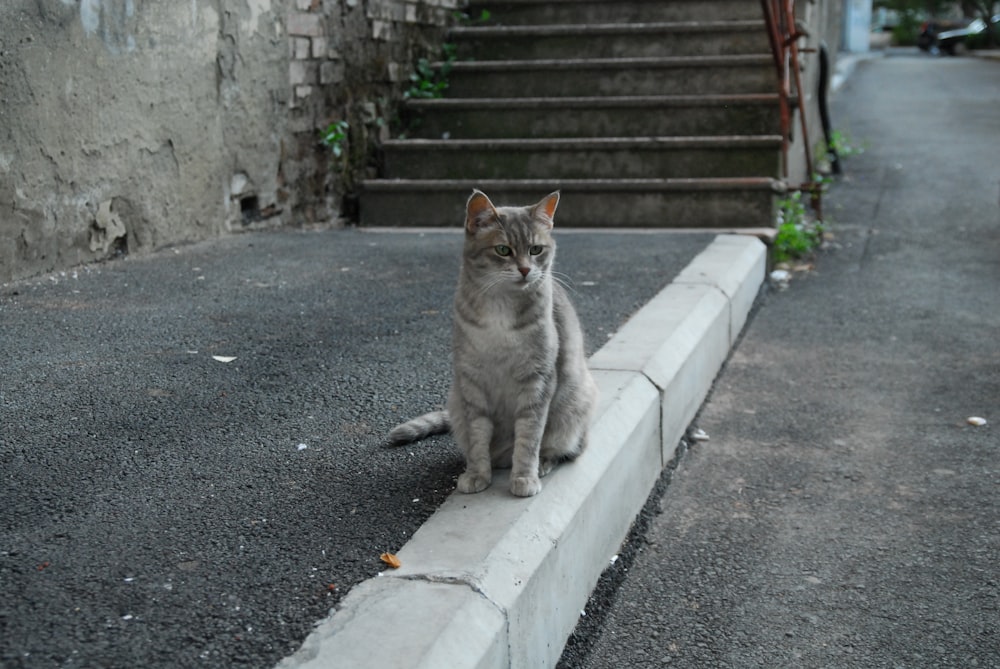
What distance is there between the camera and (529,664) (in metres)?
2.36

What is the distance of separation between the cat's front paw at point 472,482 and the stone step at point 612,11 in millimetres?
7257

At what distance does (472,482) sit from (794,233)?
539cm

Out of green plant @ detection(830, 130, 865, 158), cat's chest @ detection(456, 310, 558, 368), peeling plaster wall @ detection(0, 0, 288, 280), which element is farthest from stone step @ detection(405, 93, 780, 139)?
cat's chest @ detection(456, 310, 558, 368)

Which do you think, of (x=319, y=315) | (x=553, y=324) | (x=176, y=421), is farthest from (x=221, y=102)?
(x=553, y=324)

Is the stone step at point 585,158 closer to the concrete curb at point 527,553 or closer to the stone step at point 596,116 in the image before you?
the stone step at point 596,116

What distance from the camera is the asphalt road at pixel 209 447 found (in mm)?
2109

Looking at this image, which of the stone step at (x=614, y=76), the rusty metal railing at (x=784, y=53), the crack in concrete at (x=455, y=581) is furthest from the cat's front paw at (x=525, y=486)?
the stone step at (x=614, y=76)

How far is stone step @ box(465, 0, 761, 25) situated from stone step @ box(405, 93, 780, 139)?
46.0 inches

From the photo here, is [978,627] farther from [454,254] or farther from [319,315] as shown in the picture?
[454,254]

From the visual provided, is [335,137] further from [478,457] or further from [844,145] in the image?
[844,145]

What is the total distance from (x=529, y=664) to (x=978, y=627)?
3.97 ft

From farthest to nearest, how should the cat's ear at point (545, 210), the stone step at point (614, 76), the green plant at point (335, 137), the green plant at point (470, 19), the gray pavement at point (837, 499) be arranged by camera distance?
the green plant at point (470, 19) < the stone step at point (614, 76) < the green plant at point (335, 137) < the cat's ear at point (545, 210) < the gray pavement at point (837, 499)

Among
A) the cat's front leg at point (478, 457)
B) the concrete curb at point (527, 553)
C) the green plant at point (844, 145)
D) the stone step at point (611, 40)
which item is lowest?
the concrete curb at point (527, 553)

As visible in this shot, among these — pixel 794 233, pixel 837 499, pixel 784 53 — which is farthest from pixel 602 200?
pixel 837 499
